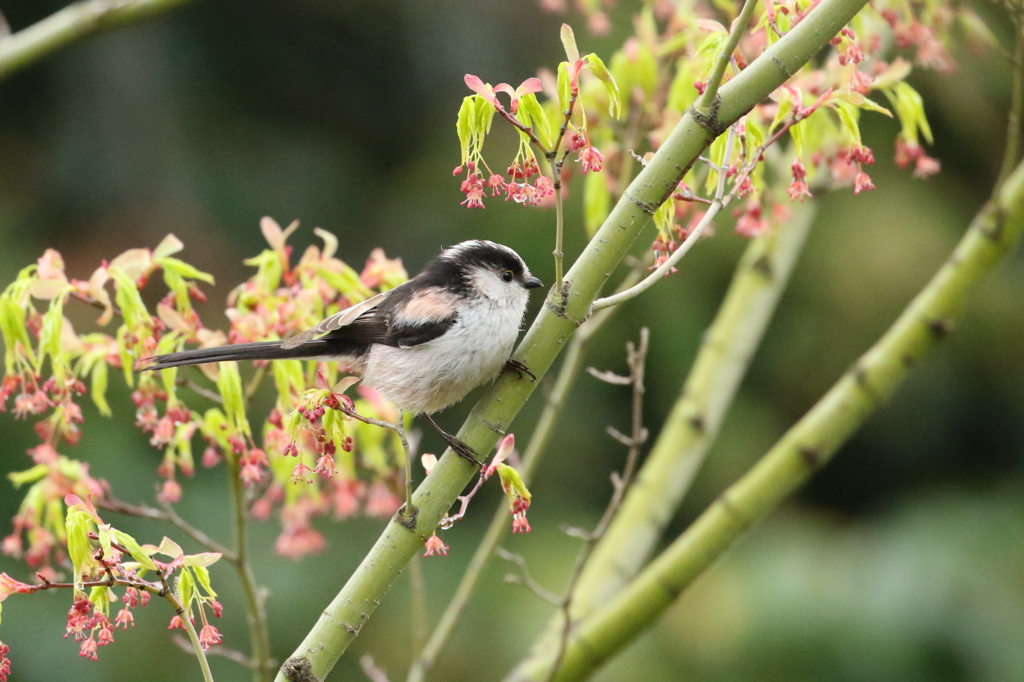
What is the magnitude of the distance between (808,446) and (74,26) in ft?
5.95

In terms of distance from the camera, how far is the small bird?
2043mm

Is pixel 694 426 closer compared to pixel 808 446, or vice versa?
pixel 808 446

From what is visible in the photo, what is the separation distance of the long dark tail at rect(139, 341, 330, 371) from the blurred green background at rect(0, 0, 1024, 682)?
3.00 metres

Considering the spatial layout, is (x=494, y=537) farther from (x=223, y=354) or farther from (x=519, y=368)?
(x=519, y=368)

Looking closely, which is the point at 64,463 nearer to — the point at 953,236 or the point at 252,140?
the point at 252,140

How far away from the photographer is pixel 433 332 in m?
2.20

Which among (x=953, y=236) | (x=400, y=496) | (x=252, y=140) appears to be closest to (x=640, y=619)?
(x=400, y=496)

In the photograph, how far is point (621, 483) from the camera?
2016 mm

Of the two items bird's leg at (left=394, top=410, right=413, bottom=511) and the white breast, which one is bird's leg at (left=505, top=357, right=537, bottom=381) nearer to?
bird's leg at (left=394, top=410, right=413, bottom=511)

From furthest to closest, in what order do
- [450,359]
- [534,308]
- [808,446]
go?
[534,308] → [808,446] → [450,359]

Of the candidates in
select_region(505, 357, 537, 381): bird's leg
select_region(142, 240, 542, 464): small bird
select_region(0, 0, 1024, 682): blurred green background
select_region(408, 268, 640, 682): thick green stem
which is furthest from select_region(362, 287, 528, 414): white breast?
select_region(0, 0, 1024, 682): blurred green background

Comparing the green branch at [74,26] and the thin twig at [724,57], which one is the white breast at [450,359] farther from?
the green branch at [74,26]

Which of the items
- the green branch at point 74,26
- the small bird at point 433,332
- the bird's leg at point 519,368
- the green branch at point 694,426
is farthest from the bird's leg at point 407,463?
the green branch at point 74,26

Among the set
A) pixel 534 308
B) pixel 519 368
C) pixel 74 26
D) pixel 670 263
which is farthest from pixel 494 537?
pixel 534 308
